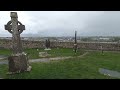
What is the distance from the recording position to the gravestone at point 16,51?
9664 mm

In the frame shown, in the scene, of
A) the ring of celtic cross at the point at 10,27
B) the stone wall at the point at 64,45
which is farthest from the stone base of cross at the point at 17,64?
the stone wall at the point at 64,45

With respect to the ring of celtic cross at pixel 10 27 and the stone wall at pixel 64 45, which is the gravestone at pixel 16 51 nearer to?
the ring of celtic cross at pixel 10 27

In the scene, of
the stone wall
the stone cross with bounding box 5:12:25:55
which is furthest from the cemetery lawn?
the stone wall

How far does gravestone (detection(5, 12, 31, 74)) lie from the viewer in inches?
380

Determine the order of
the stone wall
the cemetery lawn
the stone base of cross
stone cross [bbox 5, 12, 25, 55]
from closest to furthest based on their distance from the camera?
the cemetery lawn
the stone base of cross
stone cross [bbox 5, 12, 25, 55]
the stone wall

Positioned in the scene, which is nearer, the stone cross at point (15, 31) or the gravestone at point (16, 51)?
the gravestone at point (16, 51)

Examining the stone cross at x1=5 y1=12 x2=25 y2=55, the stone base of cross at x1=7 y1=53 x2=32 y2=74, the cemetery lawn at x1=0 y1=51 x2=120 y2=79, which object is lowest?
the cemetery lawn at x1=0 y1=51 x2=120 y2=79

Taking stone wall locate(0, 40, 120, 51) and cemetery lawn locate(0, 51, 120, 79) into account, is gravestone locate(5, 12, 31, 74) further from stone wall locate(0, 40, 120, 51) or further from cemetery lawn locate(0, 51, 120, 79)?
stone wall locate(0, 40, 120, 51)

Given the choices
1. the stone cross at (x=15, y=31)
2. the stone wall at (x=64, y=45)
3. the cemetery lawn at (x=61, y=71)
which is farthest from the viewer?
the stone wall at (x=64, y=45)

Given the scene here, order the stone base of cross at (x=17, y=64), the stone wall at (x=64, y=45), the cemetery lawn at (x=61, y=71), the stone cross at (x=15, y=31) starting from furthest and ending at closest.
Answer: the stone wall at (x=64, y=45), the stone cross at (x=15, y=31), the stone base of cross at (x=17, y=64), the cemetery lawn at (x=61, y=71)

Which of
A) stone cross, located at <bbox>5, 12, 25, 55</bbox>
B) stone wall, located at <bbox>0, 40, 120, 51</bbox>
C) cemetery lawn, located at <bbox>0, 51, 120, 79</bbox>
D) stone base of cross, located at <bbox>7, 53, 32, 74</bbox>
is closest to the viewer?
cemetery lawn, located at <bbox>0, 51, 120, 79</bbox>

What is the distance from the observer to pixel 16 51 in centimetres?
991

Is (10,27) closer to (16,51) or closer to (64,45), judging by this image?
(16,51)
